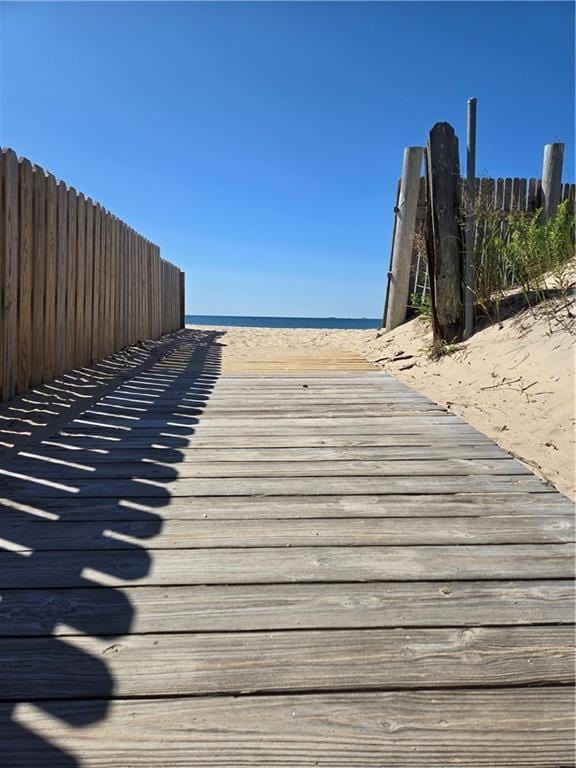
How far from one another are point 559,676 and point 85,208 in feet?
19.1

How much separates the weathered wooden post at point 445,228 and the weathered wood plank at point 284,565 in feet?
15.6

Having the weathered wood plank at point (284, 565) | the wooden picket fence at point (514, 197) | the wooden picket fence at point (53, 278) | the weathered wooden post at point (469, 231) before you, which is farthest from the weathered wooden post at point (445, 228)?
the weathered wood plank at point (284, 565)

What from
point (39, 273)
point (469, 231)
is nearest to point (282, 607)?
point (39, 273)

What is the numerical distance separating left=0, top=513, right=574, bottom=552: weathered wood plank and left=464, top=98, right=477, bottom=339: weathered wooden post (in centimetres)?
431

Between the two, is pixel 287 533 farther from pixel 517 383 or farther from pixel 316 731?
pixel 517 383

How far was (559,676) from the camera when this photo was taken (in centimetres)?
123

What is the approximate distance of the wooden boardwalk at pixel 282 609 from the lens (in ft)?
3.51

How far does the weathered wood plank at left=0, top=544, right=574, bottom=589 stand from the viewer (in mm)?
1617

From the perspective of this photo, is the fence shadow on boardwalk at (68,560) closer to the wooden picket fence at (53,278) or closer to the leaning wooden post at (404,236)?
the wooden picket fence at (53,278)

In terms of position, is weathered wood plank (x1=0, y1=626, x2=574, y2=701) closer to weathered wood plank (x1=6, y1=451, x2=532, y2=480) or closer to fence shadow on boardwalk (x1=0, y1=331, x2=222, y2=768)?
fence shadow on boardwalk (x1=0, y1=331, x2=222, y2=768)

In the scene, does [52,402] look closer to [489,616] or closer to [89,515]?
[89,515]

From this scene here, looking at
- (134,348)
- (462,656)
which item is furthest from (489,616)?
(134,348)

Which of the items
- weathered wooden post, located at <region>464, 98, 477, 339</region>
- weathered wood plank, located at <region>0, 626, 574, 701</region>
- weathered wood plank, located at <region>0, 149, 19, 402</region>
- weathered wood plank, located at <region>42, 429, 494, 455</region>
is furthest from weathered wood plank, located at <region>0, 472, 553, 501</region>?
weathered wooden post, located at <region>464, 98, 477, 339</region>

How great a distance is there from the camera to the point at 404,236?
8.84 meters
